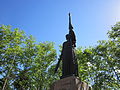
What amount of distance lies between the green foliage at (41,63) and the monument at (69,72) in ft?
40.2

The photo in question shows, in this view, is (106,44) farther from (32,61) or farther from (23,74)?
(23,74)

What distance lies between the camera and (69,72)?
6449 mm

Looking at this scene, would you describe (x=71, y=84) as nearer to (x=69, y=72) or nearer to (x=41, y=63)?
(x=69, y=72)

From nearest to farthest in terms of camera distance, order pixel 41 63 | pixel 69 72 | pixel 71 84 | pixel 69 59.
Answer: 1. pixel 71 84
2. pixel 69 72
3. pixel 69 59
4. pixel 41 63

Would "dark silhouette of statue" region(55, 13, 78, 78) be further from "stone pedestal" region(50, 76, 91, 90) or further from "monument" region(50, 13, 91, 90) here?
"stone pedestal" region(50, 76, 91, 90)

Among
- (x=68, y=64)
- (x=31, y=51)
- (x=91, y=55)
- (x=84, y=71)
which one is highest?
(x=31, y=51)

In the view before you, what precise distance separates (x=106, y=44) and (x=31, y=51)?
12.9 metres

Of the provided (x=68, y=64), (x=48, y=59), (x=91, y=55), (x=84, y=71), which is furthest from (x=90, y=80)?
(x=68, y=64)

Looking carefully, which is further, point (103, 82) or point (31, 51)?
point (31, 51)

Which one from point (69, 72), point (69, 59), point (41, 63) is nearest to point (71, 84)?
point (69, 72)

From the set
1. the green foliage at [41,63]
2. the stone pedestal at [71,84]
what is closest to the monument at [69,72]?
the stone pedestal at [71,84]

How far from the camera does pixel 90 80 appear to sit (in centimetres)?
2027

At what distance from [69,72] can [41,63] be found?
610 inches

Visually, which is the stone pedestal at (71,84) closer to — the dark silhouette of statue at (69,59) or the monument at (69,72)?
the monument at (69,72)
